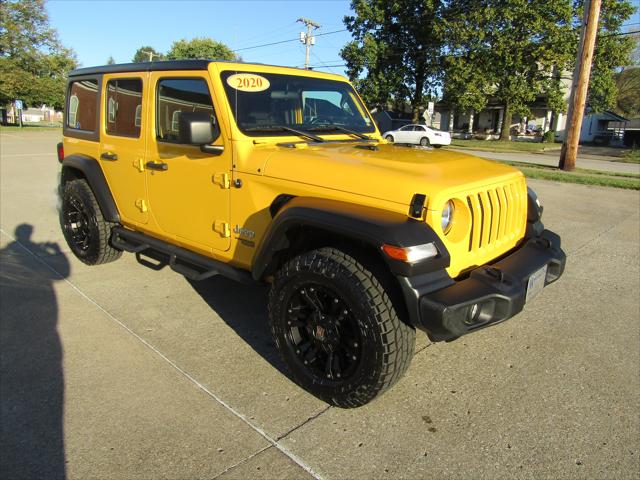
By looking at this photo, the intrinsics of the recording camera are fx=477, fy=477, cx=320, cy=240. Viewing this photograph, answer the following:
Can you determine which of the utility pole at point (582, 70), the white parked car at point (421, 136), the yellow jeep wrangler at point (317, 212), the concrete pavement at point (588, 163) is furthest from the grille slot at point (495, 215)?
the white parked car at point (421, 136)

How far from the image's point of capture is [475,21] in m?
30.7

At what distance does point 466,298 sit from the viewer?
2289mm

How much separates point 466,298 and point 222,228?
171 centimetres

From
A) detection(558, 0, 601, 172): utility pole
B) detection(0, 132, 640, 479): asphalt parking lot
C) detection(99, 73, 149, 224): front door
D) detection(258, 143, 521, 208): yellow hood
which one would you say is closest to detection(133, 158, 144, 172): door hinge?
detection(99, 73, 149, 224): front door

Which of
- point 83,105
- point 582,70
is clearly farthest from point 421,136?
point 83,105

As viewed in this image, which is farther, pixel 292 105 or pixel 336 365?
pixel 292 105

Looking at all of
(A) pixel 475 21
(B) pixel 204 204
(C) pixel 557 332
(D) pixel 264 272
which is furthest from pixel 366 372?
(A) pixel 475 21

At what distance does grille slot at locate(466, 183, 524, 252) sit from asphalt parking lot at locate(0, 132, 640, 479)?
88cm

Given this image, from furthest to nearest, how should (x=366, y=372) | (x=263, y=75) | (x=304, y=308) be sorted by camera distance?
(x=263, y=75) < (x=304, y=308) < (x=366, y=372)

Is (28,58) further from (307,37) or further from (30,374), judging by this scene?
(30,374)

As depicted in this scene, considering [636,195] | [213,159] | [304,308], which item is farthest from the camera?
[636,195]

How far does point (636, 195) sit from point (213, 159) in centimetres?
978

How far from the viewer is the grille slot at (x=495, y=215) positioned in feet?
8.77

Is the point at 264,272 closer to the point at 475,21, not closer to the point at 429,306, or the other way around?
the point at 429,306
